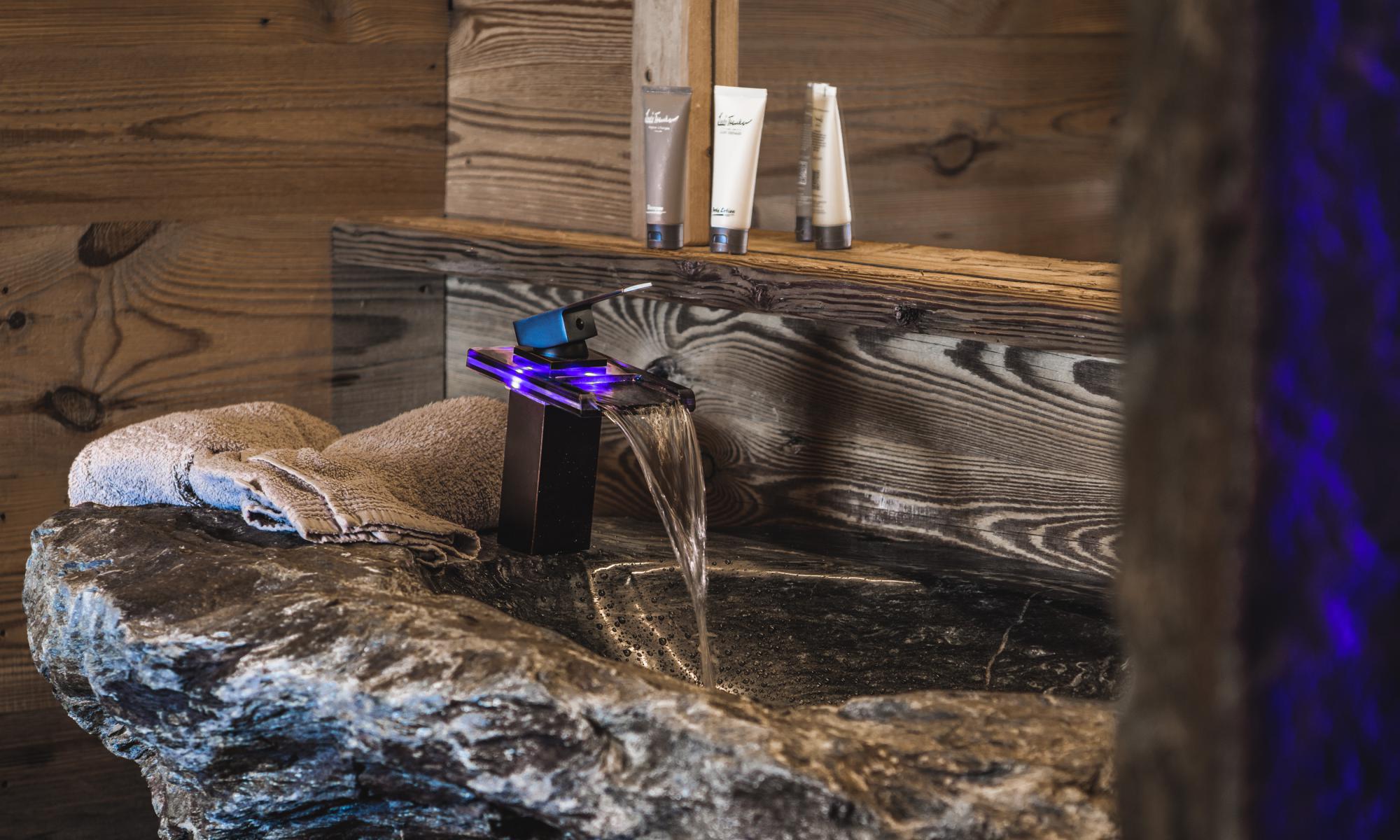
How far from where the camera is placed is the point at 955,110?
85.2 inches

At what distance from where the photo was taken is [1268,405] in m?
0.42

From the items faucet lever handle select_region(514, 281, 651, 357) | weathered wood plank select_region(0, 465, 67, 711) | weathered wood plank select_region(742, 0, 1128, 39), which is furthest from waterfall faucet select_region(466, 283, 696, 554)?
weathered wood plank select_region(742, 0, 1128, 39)

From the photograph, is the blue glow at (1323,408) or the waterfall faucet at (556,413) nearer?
the blue glow at (1323,408)

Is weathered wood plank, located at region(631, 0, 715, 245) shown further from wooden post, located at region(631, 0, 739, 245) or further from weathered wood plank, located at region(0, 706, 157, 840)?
weathered wood plank, located at region(0, 706, 157, 840)

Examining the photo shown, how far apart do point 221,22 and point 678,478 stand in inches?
31.8

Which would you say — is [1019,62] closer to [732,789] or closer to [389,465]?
[389,465]

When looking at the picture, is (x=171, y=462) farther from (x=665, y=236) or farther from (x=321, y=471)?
(x=665, y=236)

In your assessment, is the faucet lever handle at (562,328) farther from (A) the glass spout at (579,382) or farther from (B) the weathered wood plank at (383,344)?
(B) the weathered wood plank at (383,344)

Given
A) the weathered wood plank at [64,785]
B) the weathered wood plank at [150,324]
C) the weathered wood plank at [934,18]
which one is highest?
the weathered wood plank at [934,18]

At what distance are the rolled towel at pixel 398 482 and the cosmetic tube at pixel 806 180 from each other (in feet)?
1.27

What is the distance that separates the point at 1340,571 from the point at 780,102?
5.40 feet

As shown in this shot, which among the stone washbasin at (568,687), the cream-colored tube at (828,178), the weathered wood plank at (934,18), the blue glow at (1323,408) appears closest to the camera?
the blue glow at (1323,408)

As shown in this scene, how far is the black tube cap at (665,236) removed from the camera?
138cm

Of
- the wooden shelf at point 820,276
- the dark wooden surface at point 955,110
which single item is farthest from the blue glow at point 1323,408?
the dark wooden surface at point 955,110
